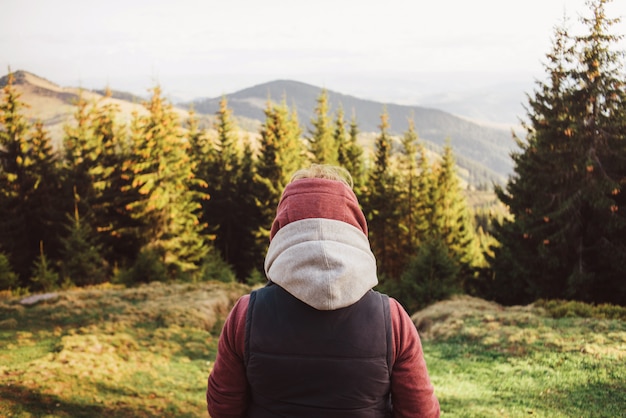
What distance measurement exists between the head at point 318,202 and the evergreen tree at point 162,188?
2757cm

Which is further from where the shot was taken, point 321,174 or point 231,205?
point 231,205

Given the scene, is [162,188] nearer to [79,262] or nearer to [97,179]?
[97,179]

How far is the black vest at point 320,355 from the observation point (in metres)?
2.11

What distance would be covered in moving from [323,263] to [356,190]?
32.8m

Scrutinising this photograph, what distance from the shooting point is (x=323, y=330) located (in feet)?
6.90

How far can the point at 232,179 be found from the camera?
133 feet

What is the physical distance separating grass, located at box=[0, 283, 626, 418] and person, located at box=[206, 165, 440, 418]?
5217mm

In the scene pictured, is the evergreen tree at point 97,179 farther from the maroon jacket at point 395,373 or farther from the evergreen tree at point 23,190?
the maroon jacket at point 395,373

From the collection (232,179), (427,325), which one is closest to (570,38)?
(427,325)

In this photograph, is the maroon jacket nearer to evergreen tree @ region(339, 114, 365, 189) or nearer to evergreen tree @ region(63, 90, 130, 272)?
evergreen tree @ region(63, 90, 130, 272)

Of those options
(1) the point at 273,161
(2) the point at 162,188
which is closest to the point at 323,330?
(2) the point at 162,188

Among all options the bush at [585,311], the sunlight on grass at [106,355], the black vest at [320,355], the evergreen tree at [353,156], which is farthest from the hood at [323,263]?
the evergreen tree at [353,156]

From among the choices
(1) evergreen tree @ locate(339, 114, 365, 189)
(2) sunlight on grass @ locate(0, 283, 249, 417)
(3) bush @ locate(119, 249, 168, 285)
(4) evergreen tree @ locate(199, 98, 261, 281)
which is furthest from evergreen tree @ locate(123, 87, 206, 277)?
(1) evergreen tree @ locate(339, 114, 365, 189)

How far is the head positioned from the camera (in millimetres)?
2236
